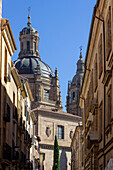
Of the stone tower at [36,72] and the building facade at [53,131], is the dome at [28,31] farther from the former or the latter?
the building facade at [53,131]

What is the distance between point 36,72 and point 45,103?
277 inches

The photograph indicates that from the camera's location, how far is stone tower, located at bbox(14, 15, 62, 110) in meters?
96.0

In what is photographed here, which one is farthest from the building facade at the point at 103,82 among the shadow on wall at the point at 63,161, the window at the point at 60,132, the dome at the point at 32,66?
the dome at the point at 32,66

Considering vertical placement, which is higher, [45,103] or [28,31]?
[28,31]

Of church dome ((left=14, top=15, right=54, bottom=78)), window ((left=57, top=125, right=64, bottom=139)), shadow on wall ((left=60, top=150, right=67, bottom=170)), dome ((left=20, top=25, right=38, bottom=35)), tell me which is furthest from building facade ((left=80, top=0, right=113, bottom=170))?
dome ((left=20, top=25, right=38, bottom=35))

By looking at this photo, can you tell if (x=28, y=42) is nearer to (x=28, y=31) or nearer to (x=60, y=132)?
(x=28, y=31)

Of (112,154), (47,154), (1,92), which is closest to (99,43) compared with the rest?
(1,92)

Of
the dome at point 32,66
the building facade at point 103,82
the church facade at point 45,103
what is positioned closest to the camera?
the building facade at point 103,82

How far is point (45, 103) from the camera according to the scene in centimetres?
9600

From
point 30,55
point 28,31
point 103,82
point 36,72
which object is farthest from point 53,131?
point 103,82

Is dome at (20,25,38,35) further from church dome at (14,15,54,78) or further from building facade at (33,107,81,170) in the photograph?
building facade at (33,107,81,170)

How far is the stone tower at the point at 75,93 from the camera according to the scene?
346ft

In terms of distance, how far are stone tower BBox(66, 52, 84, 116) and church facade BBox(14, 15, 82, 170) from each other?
17.2 feet

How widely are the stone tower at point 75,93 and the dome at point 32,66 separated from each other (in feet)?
25.7
